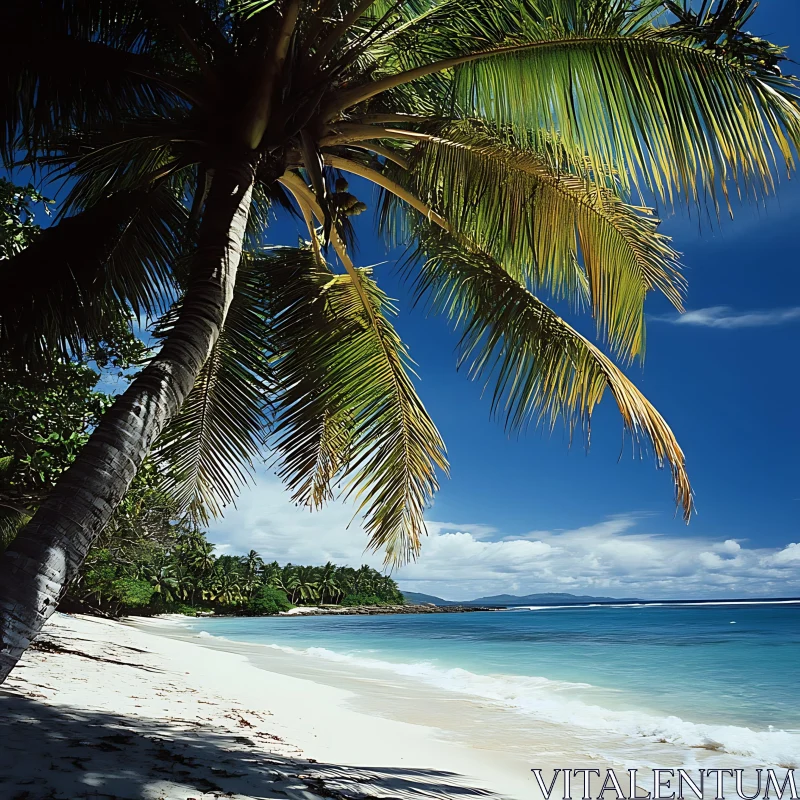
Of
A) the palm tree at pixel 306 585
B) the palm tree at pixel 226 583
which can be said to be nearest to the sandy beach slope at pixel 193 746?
the palm tree at pixel 226 583

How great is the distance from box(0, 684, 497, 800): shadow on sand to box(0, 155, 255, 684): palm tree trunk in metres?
1.23

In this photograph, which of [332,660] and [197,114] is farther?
[332,660]

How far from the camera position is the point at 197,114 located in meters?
4.39

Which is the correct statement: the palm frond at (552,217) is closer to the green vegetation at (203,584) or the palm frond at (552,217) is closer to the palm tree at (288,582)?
the green vegetation at (203,584)

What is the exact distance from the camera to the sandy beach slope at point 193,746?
342 cm

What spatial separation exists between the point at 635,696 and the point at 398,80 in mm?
17031

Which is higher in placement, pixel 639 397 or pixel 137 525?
pixel 639 397

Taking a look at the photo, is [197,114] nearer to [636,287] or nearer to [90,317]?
[90,317]

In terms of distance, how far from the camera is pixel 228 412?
19.7 ft

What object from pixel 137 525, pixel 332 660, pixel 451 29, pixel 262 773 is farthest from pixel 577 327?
pixel 332 660

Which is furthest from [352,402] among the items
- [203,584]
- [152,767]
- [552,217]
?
[203,584]

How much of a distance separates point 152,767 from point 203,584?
64.8 m

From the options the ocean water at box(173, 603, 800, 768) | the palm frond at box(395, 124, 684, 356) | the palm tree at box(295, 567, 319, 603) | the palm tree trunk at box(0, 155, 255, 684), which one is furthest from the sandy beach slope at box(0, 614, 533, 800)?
the palm tree at box(295, 567, 319, 603)

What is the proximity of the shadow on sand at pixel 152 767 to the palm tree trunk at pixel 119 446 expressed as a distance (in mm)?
1231
